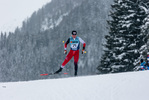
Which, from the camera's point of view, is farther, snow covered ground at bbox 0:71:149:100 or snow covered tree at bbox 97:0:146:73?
snow covered tree at bbox 97:0:146:73

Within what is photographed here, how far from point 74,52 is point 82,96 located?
5.25m

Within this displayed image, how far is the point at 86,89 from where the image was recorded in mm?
6555

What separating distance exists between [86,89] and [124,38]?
1360 cm

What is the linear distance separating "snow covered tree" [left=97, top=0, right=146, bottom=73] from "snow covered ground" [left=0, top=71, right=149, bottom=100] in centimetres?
1088

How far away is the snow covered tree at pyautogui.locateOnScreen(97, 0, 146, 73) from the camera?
60.4 ft

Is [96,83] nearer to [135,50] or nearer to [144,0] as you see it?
[135,50]

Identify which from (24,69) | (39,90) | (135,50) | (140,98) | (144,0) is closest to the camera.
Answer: (140,98)

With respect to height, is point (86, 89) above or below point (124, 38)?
below

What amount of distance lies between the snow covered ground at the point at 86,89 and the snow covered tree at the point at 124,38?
1088 centimetres

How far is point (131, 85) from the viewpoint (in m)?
6.69

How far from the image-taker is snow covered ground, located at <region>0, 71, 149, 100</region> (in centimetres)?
600

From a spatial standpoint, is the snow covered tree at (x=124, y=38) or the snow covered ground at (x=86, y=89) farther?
the snow covered tree at (x=124, y=38)

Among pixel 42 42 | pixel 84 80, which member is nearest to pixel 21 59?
pixel 42 42

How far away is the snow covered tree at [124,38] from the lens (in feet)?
60.4
